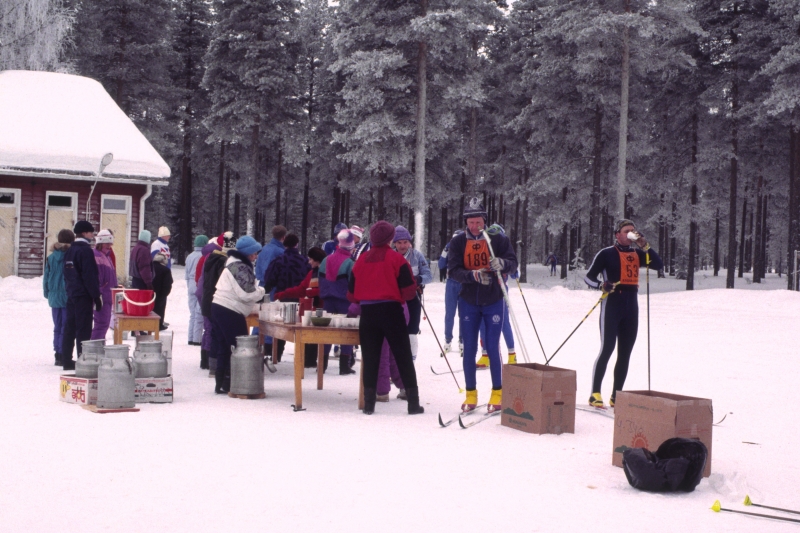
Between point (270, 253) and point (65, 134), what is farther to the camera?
point (65, 134)

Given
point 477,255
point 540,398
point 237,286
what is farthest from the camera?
point 237,286

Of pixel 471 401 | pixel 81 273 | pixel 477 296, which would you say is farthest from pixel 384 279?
pixel 81 273

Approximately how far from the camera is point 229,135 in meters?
36.0

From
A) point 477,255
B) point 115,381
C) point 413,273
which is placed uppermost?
point 477,255

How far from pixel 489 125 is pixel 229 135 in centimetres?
1203

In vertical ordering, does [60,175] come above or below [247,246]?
above

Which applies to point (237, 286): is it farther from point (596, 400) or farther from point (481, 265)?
point (596, 400)

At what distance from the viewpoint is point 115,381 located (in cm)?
847

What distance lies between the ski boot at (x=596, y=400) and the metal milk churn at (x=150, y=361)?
4577mm

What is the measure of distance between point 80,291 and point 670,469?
7927 millimetres

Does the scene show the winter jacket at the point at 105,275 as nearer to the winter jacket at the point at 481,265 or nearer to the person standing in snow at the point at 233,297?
the person standing in snow at the point at 233,297

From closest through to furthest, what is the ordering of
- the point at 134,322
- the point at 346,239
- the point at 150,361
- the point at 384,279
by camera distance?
the point at 384,279 < the point at 150,361 < the point at 346,239 < the point at 134,322

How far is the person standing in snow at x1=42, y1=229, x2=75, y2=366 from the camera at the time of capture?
1145 cm

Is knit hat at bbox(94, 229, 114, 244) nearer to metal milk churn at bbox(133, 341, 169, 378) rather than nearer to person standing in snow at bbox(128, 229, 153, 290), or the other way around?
person standing in snow at bbox(128, 229, 153, 290)
